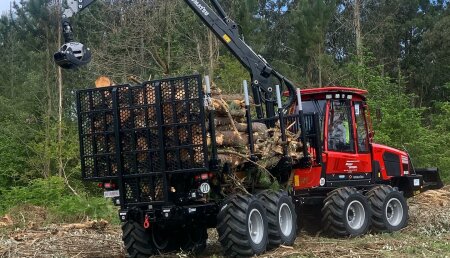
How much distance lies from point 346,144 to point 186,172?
4530 millimetres

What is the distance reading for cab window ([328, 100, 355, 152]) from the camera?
11.9 meters

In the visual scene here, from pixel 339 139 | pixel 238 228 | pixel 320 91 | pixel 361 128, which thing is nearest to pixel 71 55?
pixel 238 228

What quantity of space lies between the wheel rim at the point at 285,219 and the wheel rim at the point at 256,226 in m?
0.69

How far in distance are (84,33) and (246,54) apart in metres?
21.2

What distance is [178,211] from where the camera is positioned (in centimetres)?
881

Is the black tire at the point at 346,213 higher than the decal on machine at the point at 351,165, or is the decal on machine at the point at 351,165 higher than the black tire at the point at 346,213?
the decal on machine at the point at 351,165

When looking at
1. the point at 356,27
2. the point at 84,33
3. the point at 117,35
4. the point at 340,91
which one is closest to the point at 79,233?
the point at 340,91

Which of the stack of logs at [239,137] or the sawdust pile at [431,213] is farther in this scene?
the sawdust pile at [431,213]

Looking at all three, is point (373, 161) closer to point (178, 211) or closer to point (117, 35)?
point (178, 211)

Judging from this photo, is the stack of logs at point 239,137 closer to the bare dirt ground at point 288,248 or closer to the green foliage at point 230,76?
the bare dirt ground at point 288,248

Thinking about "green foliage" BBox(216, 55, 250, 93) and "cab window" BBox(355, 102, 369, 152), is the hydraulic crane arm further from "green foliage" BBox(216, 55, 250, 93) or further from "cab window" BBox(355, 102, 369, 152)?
"green foliage" BBox(216, 55, 250, 93)

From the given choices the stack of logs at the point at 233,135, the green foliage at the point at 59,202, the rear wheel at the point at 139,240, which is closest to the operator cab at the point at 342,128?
the stack of logs at the point at 233,135

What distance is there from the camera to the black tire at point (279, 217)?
945 cm

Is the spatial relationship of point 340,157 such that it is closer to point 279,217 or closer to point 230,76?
point 279,217
